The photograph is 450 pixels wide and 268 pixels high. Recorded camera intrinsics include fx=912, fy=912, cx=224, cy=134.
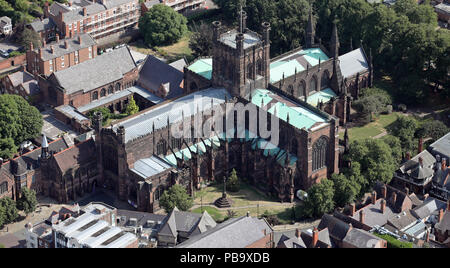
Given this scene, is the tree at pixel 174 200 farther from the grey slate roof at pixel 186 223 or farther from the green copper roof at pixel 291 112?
the green copper roof at pixel 291 112

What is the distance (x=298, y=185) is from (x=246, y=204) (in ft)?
37.9

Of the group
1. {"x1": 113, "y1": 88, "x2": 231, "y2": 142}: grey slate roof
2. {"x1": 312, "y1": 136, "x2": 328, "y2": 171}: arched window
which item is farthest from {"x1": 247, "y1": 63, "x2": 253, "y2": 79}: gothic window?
{"x1": 312, "y1": 136, "x2": 328, "y2": 171}: arched window

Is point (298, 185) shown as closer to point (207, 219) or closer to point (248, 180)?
point (248, 180)

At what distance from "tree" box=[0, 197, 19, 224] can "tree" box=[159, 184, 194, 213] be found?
1114 inches

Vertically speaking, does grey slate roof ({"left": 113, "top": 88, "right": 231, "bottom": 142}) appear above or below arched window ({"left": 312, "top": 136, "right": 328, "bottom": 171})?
above

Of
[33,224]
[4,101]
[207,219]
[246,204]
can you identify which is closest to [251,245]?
[207,219]

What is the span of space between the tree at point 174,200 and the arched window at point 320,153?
27561mm

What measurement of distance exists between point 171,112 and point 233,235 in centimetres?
4135

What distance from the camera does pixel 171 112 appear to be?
190 meters

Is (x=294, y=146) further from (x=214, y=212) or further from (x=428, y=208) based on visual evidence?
(x=428, y=208)

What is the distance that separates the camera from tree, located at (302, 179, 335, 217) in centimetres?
17775

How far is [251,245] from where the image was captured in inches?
6270

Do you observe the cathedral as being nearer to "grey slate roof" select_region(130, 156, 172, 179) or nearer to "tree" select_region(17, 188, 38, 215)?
"grey slate roof" select_region(130, 156, 172, 179)
